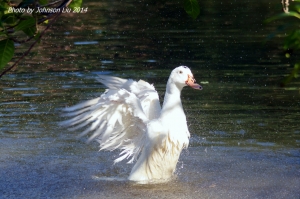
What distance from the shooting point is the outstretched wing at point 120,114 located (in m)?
6.18

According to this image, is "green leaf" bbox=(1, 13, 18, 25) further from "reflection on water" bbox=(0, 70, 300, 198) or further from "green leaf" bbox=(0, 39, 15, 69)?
"reflection on water" bbox=(0, 70, 300, 198)

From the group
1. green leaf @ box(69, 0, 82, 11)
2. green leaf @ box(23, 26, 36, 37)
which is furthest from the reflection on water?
green leaf @ box(23, 26, 36, 37)

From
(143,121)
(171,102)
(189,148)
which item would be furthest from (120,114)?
(189,148)

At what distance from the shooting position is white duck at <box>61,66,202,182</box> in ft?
20.3

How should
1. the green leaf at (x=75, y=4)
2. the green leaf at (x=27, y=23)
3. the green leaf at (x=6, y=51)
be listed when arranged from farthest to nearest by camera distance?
the green leaf at (x=75, y=4), the green leaf at (x=27, y=23), the green leaf at (x=6, y=51)

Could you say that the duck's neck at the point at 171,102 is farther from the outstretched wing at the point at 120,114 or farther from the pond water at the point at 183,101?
the pond water at the point at 183,101

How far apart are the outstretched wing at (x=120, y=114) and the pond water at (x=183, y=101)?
503mm

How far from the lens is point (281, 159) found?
723cm

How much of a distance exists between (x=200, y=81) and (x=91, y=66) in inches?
97.5

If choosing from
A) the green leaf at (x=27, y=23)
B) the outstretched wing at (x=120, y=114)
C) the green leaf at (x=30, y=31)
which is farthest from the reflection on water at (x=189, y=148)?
the green leaf at (x=27, y=23)

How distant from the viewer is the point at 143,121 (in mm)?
6203

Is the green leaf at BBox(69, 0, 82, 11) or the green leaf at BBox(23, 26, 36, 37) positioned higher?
the green leaf at BBox(69, 0, 82, 11)

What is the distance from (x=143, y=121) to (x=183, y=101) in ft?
11.3

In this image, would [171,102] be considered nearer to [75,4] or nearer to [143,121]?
[143,121]
